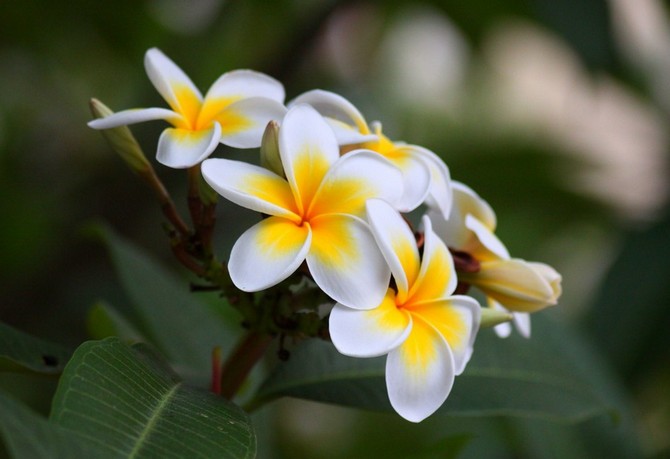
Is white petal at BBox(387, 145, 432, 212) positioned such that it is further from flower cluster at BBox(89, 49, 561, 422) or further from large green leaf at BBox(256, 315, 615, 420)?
large green leaf at BBox(256, 315, 615, 420)

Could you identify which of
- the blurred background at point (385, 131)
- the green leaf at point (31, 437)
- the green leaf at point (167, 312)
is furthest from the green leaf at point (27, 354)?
the blurred background at point (385, 131)

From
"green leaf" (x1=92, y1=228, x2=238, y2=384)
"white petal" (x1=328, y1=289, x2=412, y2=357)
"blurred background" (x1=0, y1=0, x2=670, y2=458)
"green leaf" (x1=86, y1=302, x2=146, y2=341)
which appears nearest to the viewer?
"white petal" (x1=328, y1=289, x2=412, y2=357)

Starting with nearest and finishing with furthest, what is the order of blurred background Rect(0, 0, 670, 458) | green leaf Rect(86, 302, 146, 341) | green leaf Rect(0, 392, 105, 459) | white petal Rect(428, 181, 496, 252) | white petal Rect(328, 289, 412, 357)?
green leaf Rect(0, 392, 105, 459) → white petal Rect(328, 289, 412, 357) → white petal Rect(428, 181, 496, 252) → green leaf Rect(86, 302, 146, 341) → blurred background Rect(0, 0, 670, 458)

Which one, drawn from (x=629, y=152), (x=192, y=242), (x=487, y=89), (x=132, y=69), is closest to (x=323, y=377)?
(x=192, y=242)

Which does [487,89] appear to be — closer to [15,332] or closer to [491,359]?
[491,359]

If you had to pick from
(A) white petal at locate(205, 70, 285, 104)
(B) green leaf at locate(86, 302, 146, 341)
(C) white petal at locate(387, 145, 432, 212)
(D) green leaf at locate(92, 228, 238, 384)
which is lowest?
(D) green leaf at locate(92, 228, 238, 384)

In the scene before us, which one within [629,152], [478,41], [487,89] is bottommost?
[629,152]

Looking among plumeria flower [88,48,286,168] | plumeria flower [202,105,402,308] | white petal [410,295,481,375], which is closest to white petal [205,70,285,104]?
plumeria flower [88,48,286,168]
